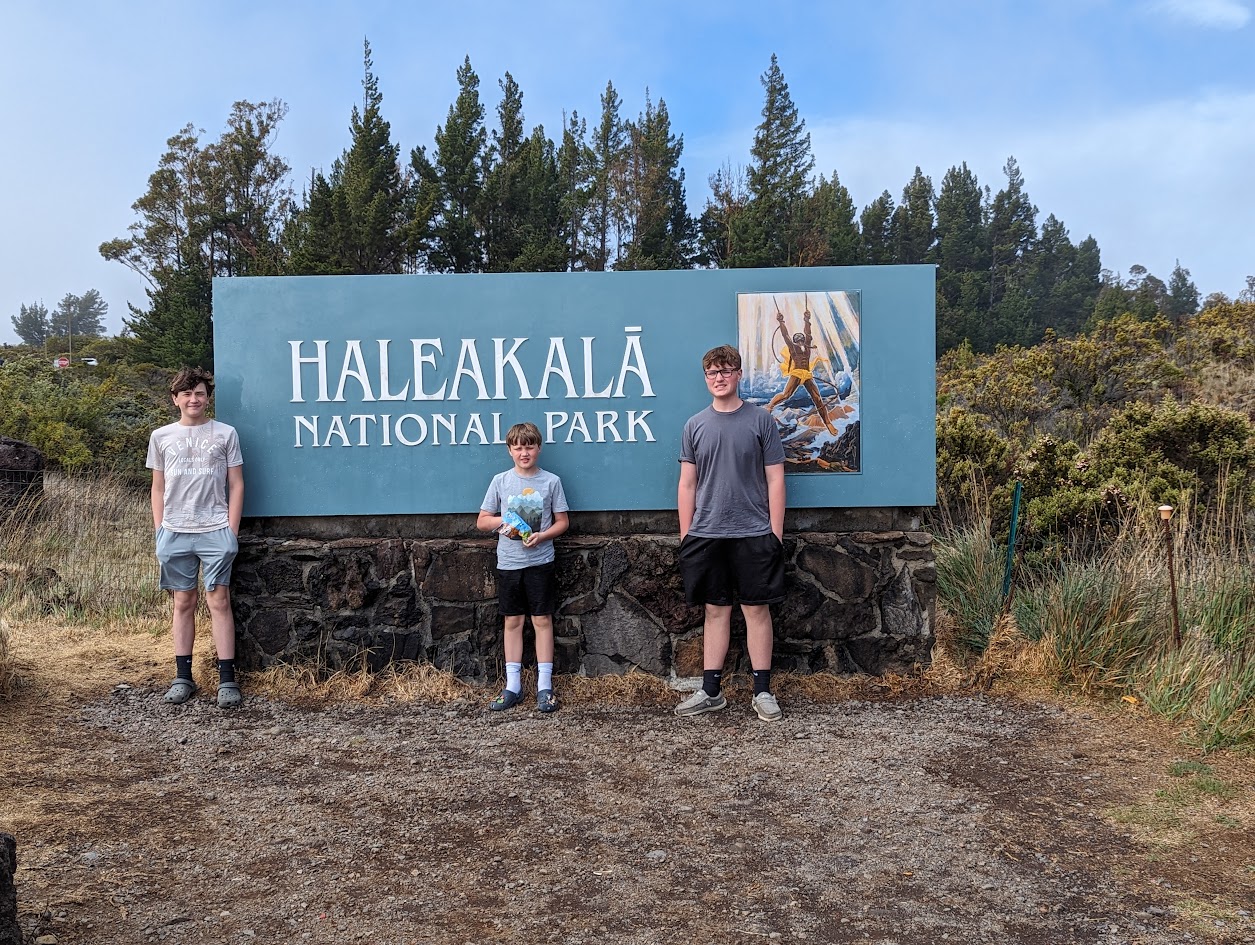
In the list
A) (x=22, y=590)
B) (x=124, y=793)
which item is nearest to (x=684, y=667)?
(x=124, y=793)

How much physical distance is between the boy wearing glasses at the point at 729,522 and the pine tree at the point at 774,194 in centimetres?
2958

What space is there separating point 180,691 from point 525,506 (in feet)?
6.26

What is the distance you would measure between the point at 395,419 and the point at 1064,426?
753 cm

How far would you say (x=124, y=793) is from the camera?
141 inches

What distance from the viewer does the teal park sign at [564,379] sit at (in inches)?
193

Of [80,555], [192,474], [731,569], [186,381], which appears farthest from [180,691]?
[80,555]

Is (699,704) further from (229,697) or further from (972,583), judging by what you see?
(229,697)

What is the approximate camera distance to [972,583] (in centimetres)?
564

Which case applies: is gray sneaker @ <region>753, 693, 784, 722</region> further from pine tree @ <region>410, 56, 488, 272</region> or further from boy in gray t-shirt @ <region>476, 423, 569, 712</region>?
pine tree @ <region>410, 56, 488, 272</region>

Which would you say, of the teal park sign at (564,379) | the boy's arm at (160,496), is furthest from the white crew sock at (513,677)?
the boy's arm at (160,496)

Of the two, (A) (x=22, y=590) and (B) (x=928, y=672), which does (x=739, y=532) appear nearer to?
(B) (x=928, y=672)

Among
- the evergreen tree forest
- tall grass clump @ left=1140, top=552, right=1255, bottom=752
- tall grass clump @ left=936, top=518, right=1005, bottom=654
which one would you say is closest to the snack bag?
tall grass clump @ left=936, top=518, right=1005, bottom=654

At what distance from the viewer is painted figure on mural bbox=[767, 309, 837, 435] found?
488 cm

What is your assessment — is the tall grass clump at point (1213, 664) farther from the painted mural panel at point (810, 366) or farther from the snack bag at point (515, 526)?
the snack bag at point (515, 526)
